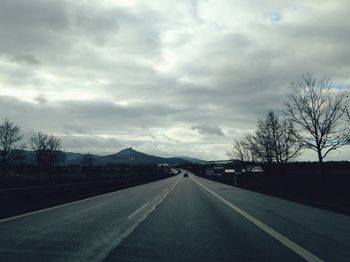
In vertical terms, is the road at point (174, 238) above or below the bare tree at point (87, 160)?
below

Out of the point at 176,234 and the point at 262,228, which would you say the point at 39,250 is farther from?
the point at 262,228

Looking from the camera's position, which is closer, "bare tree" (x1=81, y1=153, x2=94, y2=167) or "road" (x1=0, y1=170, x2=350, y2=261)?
"road" (x1=0, y1=170, x2=350, y2=261)

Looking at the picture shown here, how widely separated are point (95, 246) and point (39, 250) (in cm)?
108

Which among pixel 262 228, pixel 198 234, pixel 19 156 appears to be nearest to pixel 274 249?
pixel 198 234

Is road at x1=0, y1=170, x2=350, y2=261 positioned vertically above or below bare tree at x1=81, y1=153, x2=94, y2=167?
below

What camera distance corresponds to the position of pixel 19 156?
66.1 m

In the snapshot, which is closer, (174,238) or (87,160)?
(174,238)

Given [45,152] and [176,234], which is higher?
[45,152]

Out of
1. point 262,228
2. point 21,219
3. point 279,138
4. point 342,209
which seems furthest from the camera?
point 279,138

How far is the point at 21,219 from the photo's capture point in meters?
13.2

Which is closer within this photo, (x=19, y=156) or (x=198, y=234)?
(x=198, y=234)

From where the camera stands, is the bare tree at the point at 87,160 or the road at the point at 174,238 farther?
the bare tree at the point at 87,160

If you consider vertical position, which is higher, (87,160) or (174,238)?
(87,160)

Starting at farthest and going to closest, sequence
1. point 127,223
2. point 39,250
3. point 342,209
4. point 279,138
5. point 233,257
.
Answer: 1. point 279,138
2. point 342,209
3. point 127,223
4. point 39,250
5. point 233,257
